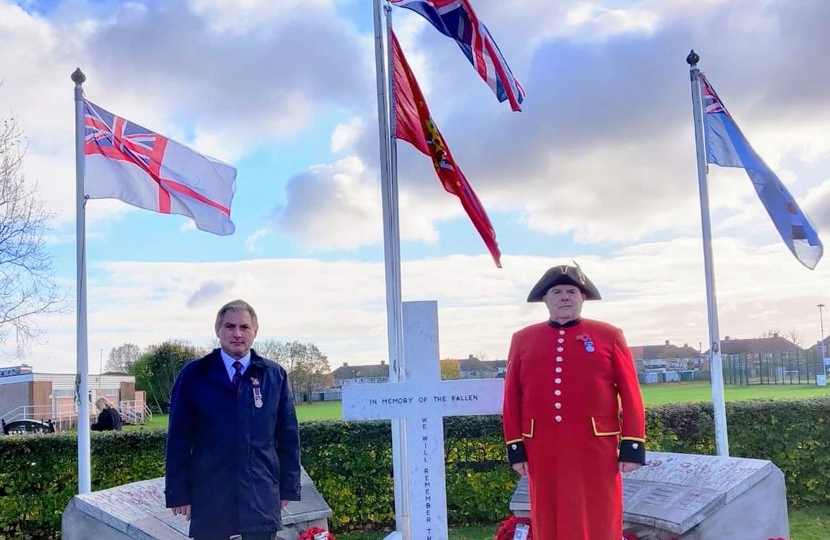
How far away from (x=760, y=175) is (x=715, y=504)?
3.10m

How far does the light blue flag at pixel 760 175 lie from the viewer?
20.1 ft

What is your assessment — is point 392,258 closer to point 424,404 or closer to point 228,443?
point 424,404

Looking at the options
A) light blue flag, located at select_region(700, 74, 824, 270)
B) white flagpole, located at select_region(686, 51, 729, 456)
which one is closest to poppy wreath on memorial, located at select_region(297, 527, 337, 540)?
white flagpole, located at select_region(686, 51, 729, 456)

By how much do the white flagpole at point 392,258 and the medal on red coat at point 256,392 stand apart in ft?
5.00

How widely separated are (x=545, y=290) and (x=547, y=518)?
111 cm

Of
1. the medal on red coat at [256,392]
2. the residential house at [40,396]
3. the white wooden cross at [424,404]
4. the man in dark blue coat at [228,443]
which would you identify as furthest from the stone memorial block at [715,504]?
the residential house at [40,396]

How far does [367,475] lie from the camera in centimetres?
674

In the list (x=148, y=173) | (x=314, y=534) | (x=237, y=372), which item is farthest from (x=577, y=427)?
(x=148, y=173)

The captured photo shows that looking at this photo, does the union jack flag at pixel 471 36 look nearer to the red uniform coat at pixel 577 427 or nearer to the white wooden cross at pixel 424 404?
the white wooden cross at pixel 424 404

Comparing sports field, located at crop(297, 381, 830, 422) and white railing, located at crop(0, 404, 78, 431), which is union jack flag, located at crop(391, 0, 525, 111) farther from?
white railing, located at crop(0, 404, 78, 431)

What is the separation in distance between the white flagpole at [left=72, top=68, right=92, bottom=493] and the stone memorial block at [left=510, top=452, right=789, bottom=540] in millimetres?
3762

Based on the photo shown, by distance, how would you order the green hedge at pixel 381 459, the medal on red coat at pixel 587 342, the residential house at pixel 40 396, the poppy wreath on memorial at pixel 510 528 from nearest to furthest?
the medal on red coat at pixel 587 342 → the poppy wreath on memorial at pixel 510 528 → the green hedge at pixel 381 459 → the residential house at pixel 40 396

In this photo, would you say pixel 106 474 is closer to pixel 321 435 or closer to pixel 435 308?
pixel 321 435

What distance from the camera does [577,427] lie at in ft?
11.5
